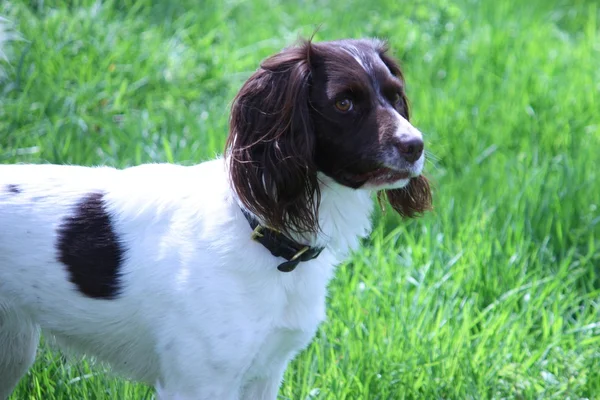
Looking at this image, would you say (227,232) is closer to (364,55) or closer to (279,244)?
(279,244)

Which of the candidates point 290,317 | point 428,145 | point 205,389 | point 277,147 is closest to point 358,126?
point 277,147

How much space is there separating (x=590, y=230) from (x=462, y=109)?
1226 millimetres

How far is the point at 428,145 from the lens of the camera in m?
4.54

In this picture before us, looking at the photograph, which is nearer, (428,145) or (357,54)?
(357,54)

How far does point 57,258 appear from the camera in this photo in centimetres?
246

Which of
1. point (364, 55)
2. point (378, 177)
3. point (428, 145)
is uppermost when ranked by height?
point (364, 55)

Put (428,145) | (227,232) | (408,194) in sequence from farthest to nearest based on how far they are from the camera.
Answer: (428,145) < (408,194) < (227,232)

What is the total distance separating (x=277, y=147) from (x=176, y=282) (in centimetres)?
44

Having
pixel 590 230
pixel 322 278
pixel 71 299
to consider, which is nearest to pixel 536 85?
pixel 590 230

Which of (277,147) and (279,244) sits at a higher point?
(277,147)

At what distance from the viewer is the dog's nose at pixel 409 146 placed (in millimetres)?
2293

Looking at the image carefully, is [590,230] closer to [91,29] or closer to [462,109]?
[462,109]

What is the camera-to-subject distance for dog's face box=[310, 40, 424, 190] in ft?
7.60

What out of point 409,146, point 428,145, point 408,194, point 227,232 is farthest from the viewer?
point 428,145
